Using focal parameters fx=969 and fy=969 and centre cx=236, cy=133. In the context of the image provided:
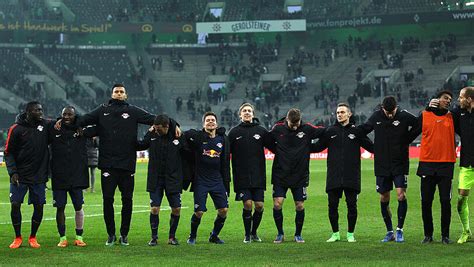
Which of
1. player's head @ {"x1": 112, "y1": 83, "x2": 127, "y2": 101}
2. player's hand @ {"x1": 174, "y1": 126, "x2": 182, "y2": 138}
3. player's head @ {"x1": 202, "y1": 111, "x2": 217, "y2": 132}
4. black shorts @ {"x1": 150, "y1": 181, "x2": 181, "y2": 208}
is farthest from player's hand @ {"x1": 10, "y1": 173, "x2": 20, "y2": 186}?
player's head @ {"x1": 202, "y1": 111, "x2": 217, "y2": 132}

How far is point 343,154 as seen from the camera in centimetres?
1653

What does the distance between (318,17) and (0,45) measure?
2653 centimetres

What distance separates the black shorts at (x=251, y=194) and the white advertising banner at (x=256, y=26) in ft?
217

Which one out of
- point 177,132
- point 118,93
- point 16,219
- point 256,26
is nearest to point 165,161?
point 177,132

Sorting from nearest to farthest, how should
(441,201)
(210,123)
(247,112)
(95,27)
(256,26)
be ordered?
(441,201) < (210,123) < (247,112) < (256,26) < (95,27)

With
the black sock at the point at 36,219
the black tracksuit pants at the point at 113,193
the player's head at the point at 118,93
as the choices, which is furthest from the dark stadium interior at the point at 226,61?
the black sock at the point at 36,219

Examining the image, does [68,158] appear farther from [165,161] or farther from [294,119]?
[294,119]

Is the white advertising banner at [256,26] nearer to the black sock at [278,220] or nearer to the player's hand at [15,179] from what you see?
the black sock at [278,220]

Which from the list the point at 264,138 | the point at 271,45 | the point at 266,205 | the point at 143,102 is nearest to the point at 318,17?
the point at 271,45

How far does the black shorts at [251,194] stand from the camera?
16500mm

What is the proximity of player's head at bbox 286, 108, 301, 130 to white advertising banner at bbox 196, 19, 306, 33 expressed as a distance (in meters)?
65.8

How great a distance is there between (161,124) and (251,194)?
2.02 meters

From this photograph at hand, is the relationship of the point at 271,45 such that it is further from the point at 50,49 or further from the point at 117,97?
the point at 117,97

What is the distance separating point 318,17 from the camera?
8212 centimetres
